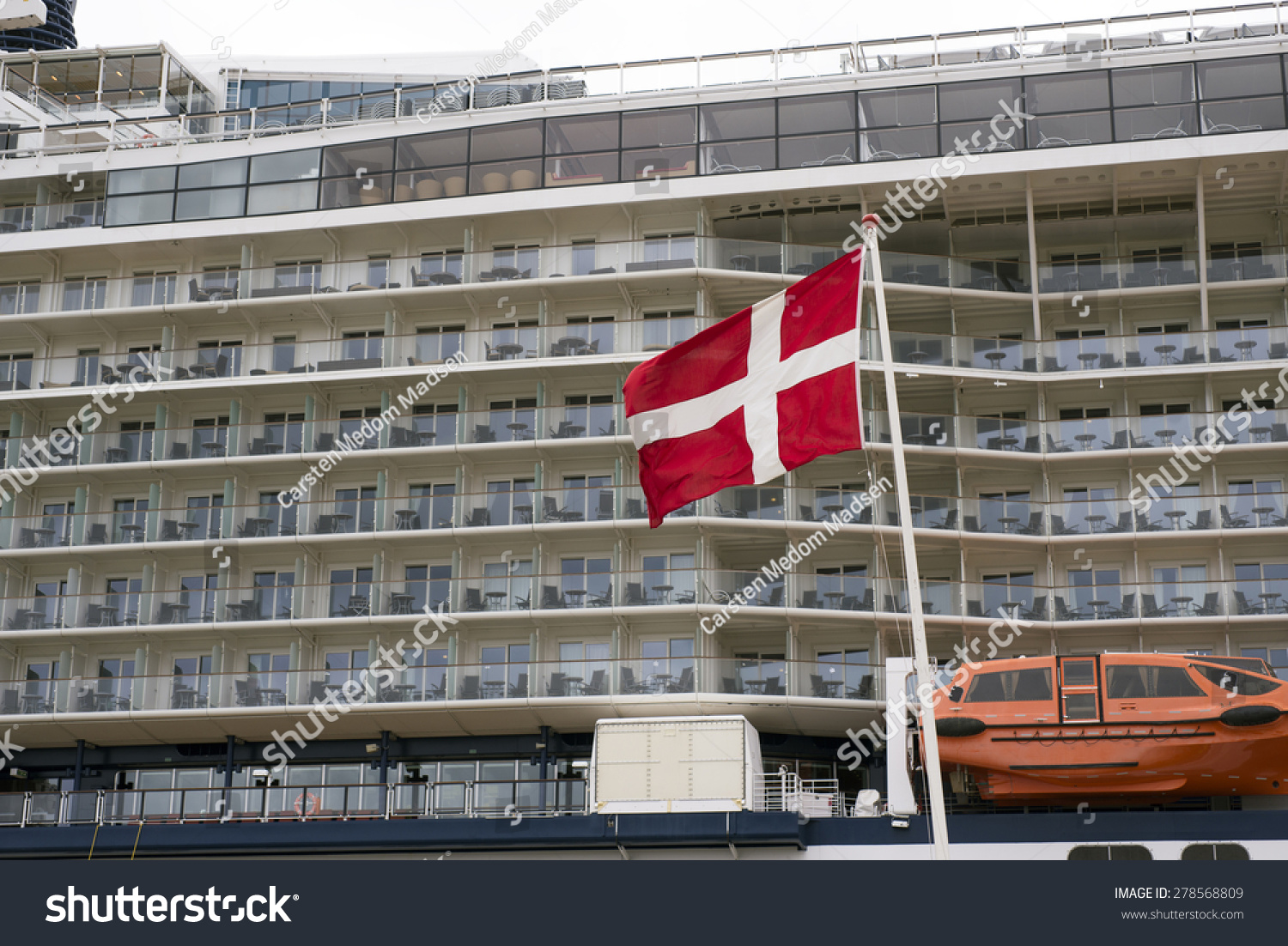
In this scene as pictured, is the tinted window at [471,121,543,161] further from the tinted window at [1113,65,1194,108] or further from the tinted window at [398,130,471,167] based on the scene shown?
the tinted window at [1113,65,1194,108]

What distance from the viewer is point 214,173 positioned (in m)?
44.3

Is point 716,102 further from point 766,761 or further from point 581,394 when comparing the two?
point 766,761

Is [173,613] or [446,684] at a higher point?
[173,613]

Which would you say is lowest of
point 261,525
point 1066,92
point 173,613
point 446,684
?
point 446,684

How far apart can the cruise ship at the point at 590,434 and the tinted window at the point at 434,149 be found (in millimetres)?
116

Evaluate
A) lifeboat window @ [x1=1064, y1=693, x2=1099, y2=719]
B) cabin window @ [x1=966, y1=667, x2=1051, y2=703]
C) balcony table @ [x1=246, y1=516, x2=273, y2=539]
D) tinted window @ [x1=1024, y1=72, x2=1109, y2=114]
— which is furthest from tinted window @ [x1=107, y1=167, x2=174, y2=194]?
lifeboat window @ [x1=1064, y1=693, x2=1099, y2=719]

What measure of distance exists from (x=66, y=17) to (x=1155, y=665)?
62.8m

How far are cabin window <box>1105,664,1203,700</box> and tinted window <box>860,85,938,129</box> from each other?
54.1ft

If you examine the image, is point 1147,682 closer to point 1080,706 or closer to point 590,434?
point 1080,706

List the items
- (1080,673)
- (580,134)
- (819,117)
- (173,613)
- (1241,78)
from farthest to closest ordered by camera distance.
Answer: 1. (580,134)
2. (819,117)
3. (173,613)
4. (1241,78)
5. (1080,673)

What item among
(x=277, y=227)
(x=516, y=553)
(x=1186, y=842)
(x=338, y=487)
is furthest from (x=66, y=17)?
(x=1186, y=842)

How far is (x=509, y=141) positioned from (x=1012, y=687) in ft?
67.7

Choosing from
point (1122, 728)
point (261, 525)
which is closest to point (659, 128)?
point (261, 525)

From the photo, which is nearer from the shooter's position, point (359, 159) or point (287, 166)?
point (359, 159)
